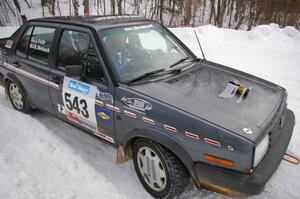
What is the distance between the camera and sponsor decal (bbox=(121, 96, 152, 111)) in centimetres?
248

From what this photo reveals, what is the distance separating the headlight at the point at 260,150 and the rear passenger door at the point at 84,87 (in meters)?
1.41

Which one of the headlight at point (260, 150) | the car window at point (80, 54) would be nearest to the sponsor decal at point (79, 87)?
the car window at point (80, 54)

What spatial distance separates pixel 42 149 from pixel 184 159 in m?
2.09

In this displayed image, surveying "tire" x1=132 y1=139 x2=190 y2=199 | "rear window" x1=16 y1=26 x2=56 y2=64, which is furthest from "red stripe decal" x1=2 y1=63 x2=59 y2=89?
"tire" x1=132 y1=139 x2=190 y2=199

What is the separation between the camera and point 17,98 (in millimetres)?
4418

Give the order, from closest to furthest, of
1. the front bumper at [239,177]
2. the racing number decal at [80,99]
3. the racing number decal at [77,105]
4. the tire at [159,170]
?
the front bumper at [239,177] < the tire at [159,170] < the racing number decal at [80,99] < the racing number decal at [77,105]

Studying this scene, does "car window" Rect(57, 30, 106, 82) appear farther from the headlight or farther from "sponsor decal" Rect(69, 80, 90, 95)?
the headlight

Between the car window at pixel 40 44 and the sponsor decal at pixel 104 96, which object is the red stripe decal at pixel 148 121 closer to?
the sponsor decal at pixel 104 96

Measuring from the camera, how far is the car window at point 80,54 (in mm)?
2889

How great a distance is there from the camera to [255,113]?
7.87 feet

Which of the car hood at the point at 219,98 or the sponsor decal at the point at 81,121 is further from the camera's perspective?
the sponsor decal at the point at 81,121

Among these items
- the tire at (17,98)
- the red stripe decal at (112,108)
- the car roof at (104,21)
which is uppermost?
the car roof at (104,21)

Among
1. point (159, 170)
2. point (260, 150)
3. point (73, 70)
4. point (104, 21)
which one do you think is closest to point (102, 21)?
point (104, 21)

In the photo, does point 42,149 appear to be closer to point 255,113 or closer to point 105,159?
point 105,159
